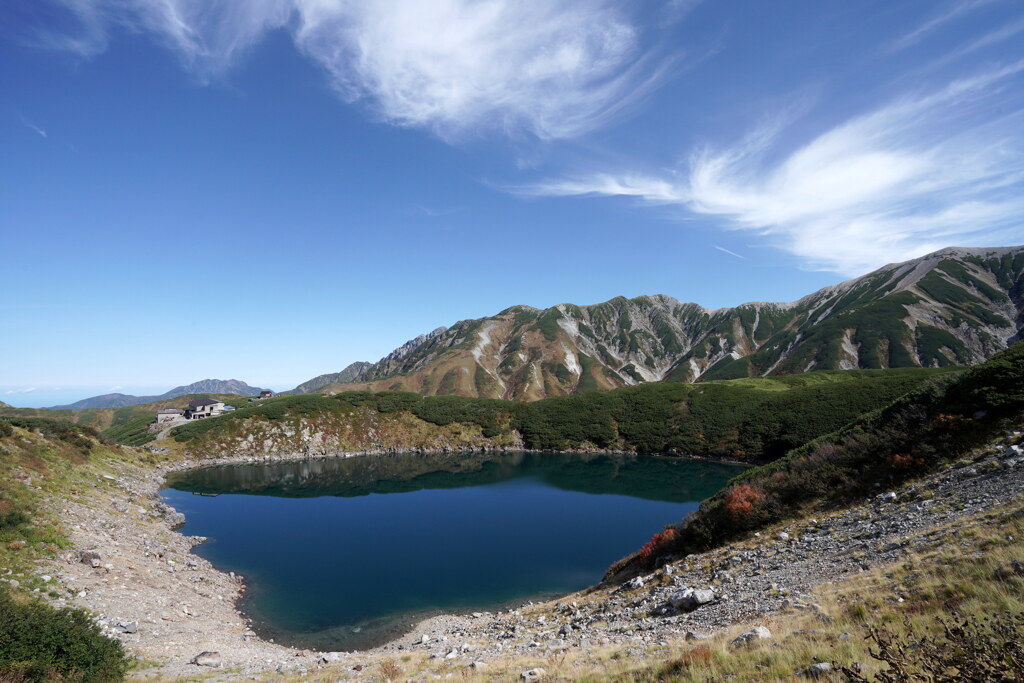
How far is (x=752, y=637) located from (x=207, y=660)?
20778 millimetres

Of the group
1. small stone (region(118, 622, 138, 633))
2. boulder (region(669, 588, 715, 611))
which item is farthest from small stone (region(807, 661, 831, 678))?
small stone (region(118, 622, 138, 633))

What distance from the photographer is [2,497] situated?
26.4m

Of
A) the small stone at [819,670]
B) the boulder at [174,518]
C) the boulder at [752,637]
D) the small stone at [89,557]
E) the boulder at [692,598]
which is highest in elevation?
the small stone at [819,670]

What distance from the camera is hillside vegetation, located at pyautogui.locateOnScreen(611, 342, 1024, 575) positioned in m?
22.6

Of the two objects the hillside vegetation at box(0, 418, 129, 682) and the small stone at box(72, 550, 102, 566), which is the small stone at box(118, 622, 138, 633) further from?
the small stone at box(72, 550, 102, 566)

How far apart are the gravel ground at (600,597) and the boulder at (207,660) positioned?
0.18 meters

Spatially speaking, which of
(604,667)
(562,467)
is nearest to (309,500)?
(562,467)

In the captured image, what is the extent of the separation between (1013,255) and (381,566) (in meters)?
302

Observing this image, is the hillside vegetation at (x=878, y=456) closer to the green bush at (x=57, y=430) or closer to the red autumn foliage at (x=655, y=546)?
the red autumn foliage at (x=655, y=546)

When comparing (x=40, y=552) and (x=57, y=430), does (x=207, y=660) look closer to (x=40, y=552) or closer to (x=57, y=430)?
(x=40, y=552)

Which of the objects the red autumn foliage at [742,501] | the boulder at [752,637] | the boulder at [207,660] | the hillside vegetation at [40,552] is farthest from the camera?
the red autumn foliage at [742,501]

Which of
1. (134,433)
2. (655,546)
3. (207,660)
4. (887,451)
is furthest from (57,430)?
(887,451)

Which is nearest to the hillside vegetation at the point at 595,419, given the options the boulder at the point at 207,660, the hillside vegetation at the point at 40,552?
the hillside vegetation at the point at 40,552

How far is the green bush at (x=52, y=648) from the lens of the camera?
10648mm
